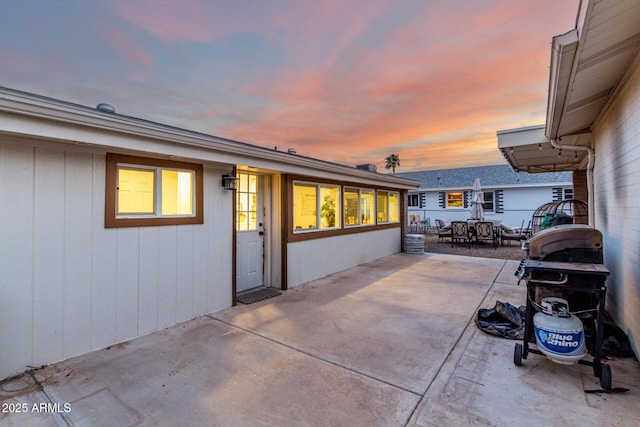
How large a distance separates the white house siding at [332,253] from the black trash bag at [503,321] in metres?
3.41

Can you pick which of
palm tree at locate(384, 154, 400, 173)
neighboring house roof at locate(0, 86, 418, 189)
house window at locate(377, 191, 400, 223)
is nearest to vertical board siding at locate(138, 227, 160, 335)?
neighboring house roof at locate(0, 86, 418, 189)

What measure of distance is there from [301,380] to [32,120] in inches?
134

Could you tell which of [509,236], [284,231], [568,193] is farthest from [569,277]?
[568,193]

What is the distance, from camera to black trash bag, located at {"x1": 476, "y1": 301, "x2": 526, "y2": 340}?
11.5 ft

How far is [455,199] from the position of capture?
1964cm

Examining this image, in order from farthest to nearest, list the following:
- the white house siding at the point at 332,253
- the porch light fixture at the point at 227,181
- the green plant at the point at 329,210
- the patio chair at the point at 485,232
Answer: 1. the patio chair at the point at 485,232
2. the green plant at the point at 329,210
3. the white house siding at the point at 332,253
4. the porch light fixture at the point at 227,181

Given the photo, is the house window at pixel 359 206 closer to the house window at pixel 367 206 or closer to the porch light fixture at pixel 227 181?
the house window at pixel 367 206

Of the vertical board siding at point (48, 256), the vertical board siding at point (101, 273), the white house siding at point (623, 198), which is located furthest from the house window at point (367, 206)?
the vertical board siding at point (48, 256)

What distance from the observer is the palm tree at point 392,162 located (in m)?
29.9

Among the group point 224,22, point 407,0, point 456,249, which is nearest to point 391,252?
point 456,249

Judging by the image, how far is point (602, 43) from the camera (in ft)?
7.00

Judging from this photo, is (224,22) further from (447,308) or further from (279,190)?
(447,308)

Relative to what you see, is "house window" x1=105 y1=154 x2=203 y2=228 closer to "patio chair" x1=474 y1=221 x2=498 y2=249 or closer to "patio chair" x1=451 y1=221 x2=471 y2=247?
"patio chair" x1=451 y1=221 x2=471 y2=247

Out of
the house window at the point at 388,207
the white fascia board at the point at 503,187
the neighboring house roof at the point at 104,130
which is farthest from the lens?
the white fascia board at the point at 503,187
